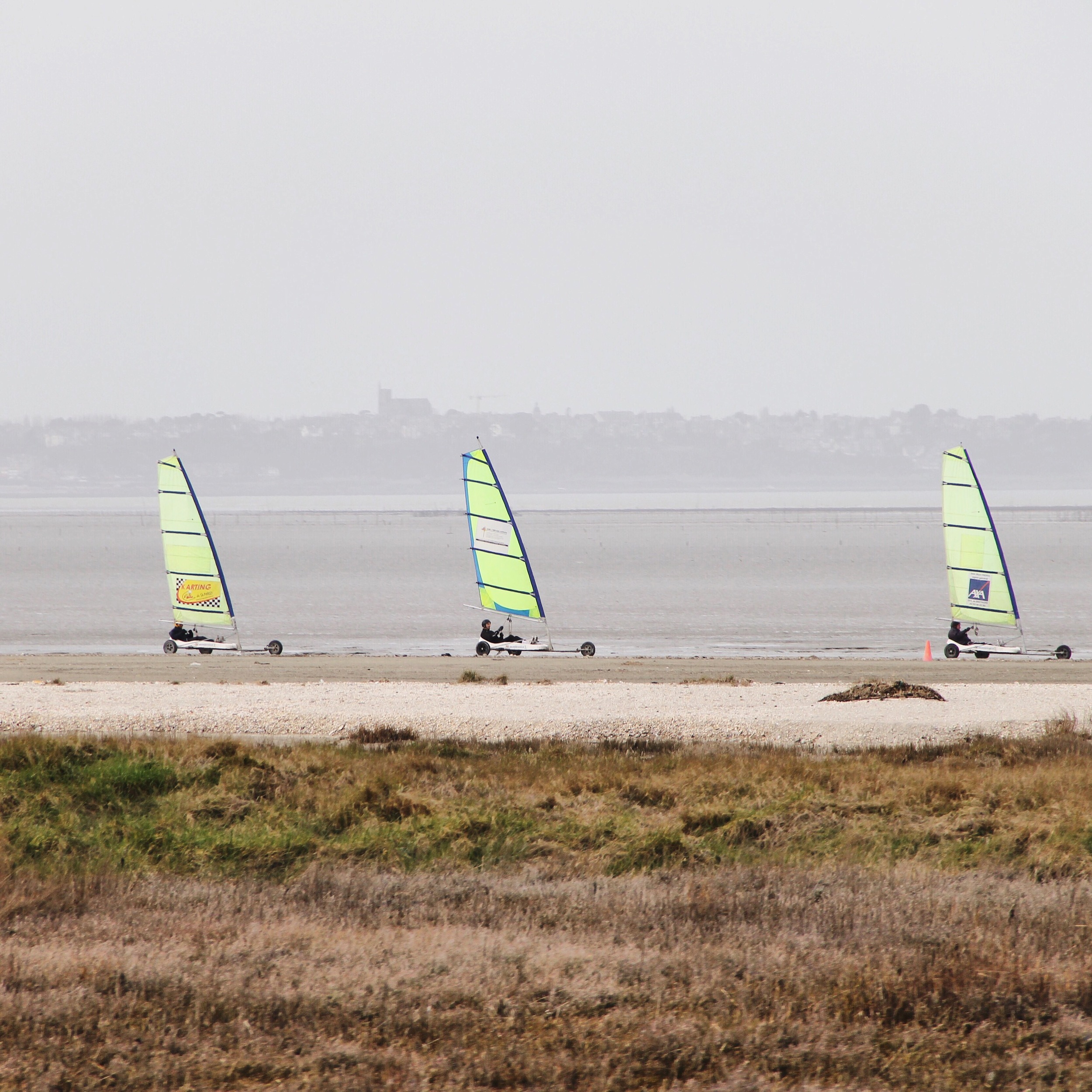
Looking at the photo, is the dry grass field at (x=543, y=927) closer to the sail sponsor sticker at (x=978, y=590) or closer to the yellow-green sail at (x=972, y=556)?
the yellow-green sail at (x=972, y=556)

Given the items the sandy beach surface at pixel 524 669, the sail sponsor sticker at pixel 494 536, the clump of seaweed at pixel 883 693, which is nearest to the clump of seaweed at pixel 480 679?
the sandy beach surface at pixel 524 669

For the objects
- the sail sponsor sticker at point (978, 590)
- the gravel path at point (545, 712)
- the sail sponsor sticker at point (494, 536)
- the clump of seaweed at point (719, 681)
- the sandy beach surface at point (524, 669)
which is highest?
the sail sponsor sticker at point (494, 536)

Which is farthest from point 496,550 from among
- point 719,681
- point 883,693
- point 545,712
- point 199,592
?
point 545,712

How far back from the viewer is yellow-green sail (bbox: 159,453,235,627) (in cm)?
3350

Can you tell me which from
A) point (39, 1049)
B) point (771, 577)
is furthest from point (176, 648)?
point (771, 577)

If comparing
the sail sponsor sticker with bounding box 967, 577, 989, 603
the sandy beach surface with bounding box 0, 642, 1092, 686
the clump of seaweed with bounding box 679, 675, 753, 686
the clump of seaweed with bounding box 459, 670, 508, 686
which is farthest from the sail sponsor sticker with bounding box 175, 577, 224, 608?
the sail sponsor sticker with bounding box 967, 577, 989, 603

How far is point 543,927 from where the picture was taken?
23.0 feet

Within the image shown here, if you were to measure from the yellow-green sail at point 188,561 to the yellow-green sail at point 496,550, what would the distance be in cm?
723

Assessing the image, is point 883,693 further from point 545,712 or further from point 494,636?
point 494,636

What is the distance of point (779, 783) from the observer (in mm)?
11547

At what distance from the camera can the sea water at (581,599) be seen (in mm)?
42562

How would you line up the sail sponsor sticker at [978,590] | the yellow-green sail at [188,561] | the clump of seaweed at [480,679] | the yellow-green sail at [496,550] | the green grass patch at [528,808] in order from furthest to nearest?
the sail sponsor sticker at [978,590], the yellow-green sail at [496,550], the yellow-green sail at [188,561], the clump of seaweed at [480,679], the green grass patch at [528,808]

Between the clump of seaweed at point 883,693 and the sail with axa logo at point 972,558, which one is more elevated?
the sail with axa logo at point 972,558

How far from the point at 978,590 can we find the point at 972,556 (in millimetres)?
1017
